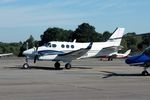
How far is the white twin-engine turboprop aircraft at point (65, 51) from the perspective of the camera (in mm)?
40281

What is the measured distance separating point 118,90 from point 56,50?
72.4 ft

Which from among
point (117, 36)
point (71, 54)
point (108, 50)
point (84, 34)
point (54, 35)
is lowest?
point (71, 54)

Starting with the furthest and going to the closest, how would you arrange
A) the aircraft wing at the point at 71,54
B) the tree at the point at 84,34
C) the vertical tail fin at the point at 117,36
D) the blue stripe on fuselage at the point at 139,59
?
1. the tree at the point at 84,34
2. the vertical tail fin at the point at 117,36
3. the aircraft wing at the point at 71,54
4. the blue stripe on fuselage at the point at 139,59

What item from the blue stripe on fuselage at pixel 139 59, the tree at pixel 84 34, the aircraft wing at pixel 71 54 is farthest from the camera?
the tree at pixel 84 34

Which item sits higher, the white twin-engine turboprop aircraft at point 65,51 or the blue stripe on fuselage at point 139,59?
the white twin-engine turboprop aircraft at point 65,51

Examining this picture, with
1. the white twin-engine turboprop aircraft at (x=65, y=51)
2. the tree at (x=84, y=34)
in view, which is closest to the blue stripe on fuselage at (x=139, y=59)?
the white twin-engine turboprop aircraft at (x=65, y=51)

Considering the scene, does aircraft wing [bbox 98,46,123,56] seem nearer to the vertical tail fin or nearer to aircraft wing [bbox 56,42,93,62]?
aircraft wing [bbox 56,42,93,62]

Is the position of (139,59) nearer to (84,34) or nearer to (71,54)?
(71,54)

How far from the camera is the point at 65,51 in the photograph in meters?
41.3

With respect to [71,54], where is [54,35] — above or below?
above

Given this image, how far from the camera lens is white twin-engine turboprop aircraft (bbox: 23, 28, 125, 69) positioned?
4028 cm

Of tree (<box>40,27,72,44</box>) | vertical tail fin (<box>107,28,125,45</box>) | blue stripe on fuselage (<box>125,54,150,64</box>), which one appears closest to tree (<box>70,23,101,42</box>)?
tree (<box>40,27,72,44</box>)

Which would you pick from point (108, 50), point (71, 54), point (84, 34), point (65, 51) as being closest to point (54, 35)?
point (84, 34)

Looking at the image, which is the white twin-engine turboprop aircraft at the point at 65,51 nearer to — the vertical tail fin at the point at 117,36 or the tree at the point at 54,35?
the vertical tail fin at the point at 117,36
